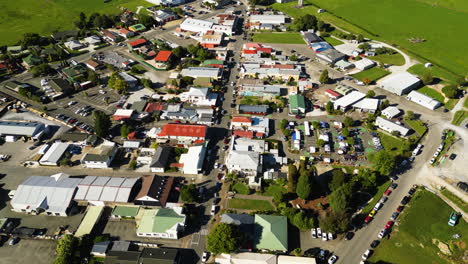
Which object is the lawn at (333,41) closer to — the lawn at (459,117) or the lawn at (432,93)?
the lawn at (432,93)

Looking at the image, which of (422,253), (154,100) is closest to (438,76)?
(422,253)

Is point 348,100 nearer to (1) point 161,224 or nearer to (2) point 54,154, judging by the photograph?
(1) point 161,224

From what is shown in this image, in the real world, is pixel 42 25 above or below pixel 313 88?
above

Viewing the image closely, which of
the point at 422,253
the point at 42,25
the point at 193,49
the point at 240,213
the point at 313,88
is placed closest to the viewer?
the point at 422,253

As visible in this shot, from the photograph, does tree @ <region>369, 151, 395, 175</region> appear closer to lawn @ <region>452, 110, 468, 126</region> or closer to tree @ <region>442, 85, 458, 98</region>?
lawn @ <region>452, 110, 468, 126</region>

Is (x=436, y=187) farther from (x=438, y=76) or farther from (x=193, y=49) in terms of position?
(x=193, y=49)

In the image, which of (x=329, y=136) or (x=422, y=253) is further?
(x=329, y=136)

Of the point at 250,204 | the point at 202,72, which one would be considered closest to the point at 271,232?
the point at 250,204
